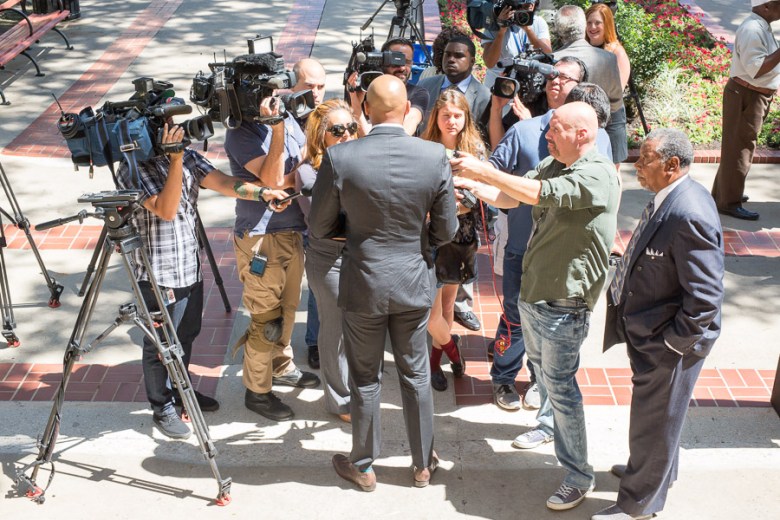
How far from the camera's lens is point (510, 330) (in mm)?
4832

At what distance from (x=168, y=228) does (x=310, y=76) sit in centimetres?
134

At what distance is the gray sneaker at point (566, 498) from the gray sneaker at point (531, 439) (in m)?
0.43

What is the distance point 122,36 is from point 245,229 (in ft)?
27.1

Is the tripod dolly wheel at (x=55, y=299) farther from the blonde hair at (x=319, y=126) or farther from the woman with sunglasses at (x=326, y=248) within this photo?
the blonde hair at (x=319, y=126)

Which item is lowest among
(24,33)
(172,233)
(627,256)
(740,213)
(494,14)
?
(740,213)

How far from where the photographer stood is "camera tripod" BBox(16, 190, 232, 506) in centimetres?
374

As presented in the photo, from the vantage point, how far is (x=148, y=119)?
4.04 metres

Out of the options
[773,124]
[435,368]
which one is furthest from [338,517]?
[773,124]

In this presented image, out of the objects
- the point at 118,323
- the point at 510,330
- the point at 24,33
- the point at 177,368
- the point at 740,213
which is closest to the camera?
the point at 118,323

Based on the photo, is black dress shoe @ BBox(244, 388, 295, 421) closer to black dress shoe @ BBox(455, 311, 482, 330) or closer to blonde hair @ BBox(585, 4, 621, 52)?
black dress shoe @ BBox(455, 311, 482, 330)

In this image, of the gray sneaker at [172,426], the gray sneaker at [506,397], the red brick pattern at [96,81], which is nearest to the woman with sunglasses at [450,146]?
the gray sneaker at [506,397]

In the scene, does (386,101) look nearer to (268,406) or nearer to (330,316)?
(330,316)

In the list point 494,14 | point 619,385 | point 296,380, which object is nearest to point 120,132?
point 296,380

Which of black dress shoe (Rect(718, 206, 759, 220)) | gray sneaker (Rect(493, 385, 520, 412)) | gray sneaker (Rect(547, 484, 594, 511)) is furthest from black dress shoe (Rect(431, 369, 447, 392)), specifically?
black dress shoe (Rect(718, 206, 759, 220))
